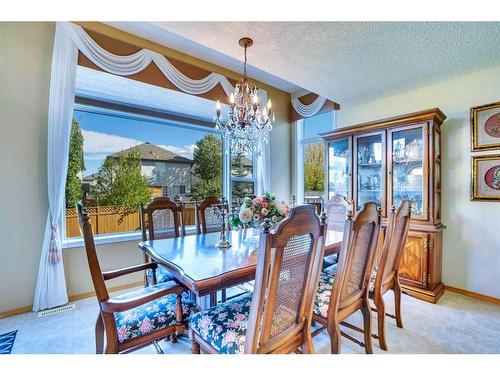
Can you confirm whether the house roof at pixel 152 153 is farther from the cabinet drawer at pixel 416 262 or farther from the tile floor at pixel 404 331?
the cabinet drawer at pixel 416 262

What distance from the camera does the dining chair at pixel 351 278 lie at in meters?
1.35

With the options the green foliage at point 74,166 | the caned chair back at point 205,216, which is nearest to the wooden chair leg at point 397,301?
the caned chair back at point 205,216

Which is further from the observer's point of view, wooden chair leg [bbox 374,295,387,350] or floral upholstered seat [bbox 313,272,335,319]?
wooden chair leg [bbox 374,295,387,350]

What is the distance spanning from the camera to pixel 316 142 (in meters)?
4.19

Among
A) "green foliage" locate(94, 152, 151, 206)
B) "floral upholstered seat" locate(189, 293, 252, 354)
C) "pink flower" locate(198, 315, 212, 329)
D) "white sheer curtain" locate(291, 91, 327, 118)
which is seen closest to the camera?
"floral upholstered seat" locate(189, 293, 252, 354)

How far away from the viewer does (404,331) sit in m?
1.99

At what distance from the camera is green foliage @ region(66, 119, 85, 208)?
2676mm

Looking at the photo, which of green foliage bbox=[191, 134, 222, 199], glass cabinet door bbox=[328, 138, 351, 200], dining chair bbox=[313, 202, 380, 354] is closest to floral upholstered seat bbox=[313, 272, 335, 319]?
dining chair bbox=[313, 202, 380, 354]

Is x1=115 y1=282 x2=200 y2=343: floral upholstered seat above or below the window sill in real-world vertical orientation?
below

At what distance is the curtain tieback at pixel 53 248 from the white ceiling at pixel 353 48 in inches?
87.1

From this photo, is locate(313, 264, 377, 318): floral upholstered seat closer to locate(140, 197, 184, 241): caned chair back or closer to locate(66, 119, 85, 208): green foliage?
locate(140, 197, 184, 241): caned chair back

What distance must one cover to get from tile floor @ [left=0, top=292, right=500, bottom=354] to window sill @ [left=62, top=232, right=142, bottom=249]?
60cm
